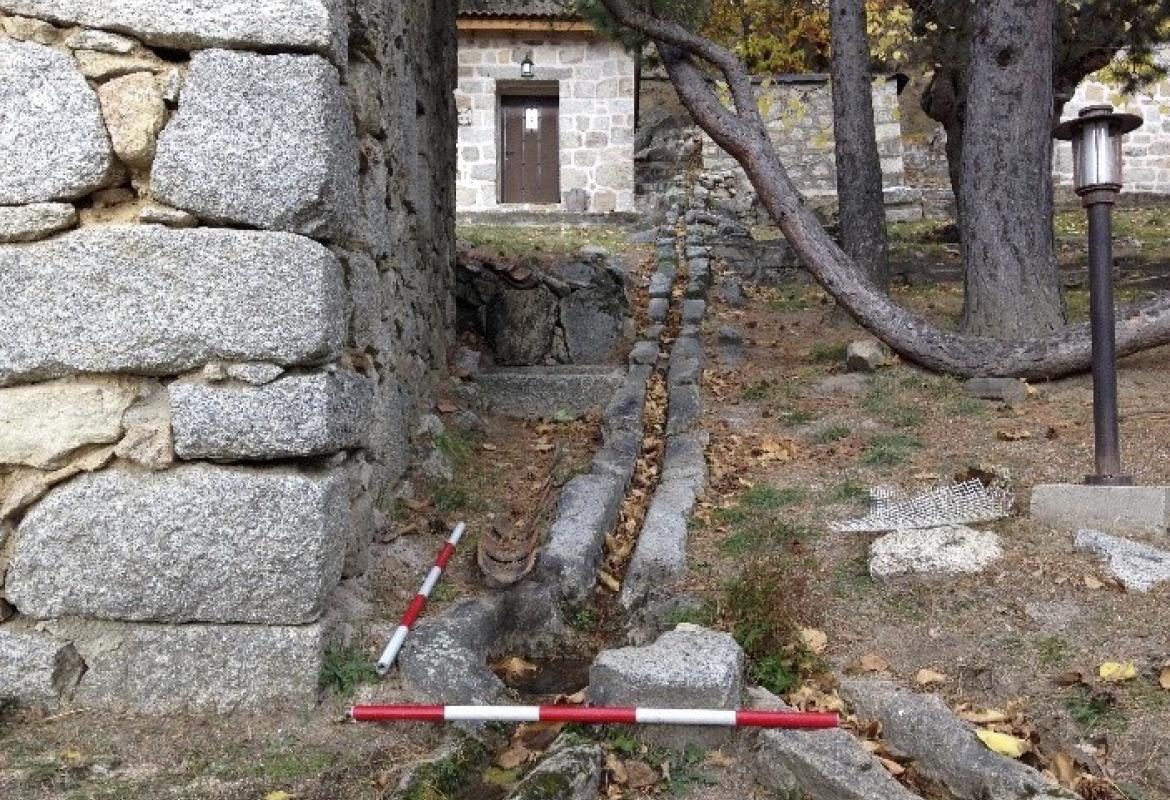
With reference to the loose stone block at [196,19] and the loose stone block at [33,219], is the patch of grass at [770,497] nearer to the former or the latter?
the loose stone block at [196,19]

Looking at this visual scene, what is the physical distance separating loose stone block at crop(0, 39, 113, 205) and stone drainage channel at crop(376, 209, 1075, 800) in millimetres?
1822

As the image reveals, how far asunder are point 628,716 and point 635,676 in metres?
0.14

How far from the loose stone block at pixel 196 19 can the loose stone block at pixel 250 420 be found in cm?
104

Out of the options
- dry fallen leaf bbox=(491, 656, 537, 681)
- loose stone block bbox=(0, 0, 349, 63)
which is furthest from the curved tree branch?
dry fallen leaf bbox=(491, 656, 537, 681)

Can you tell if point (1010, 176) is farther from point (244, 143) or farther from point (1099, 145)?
point (244, 143)

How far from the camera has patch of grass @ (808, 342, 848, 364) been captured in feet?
23.0

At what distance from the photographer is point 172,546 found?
10.0 ft

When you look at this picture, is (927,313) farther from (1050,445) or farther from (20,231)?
(20,231)

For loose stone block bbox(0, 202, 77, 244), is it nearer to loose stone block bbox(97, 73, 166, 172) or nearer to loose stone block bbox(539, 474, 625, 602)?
loose stone block bbox(97, 73, 166, 172)

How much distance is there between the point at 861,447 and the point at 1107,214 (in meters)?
1.69

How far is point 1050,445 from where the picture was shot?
501cm

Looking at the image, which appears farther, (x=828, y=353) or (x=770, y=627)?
(x=828, y=353)

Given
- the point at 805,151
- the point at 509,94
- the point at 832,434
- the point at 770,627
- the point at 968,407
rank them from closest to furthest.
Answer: the point at 770,627 < the point at 832,434 < the point at 968,407 < the point at 805,151 < the point at 509,94

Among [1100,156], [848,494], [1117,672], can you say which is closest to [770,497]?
[848,494]
